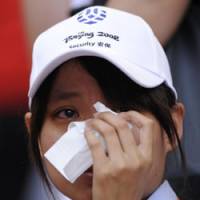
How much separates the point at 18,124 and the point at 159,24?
1.62 feet

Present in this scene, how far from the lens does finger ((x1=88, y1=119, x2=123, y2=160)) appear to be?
6.75 ft

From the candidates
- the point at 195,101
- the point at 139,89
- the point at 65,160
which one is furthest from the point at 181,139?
the point at 65,160

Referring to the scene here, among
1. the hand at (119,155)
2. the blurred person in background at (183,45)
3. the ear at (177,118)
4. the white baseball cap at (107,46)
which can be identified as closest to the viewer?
the hand at (119,155)

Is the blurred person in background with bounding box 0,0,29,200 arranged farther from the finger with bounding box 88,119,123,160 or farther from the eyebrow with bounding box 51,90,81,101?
the finger with bounding box 88,119,123,160

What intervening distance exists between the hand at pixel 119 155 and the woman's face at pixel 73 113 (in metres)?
0.08

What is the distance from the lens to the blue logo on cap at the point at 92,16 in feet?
7.36

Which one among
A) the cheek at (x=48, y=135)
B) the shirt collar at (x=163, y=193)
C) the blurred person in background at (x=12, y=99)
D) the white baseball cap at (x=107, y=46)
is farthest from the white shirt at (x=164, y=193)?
the blurred person in background at (x=12, y=99)

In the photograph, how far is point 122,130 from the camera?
2.07 metres

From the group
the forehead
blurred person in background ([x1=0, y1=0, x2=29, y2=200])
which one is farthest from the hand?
blurred person in background ([x1=0, y1=0, x2=29, y2=200])

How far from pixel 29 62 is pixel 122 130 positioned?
0.69 meters

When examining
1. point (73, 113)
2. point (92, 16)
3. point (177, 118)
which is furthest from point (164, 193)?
point (92, 16)

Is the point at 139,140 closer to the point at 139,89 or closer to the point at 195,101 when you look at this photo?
the point at 139,89

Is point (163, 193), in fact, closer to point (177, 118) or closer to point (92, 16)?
point (177, 118)

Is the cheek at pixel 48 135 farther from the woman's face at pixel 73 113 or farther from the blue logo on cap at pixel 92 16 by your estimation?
the blue logo on cap at pixel 92 16
